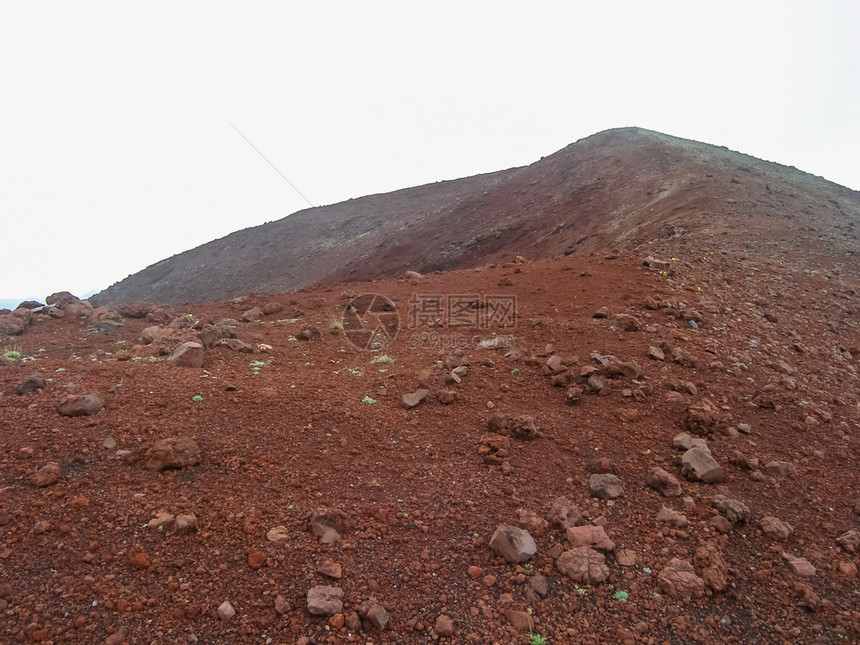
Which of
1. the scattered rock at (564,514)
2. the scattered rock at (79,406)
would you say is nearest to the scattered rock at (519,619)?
the scattered rock at (564,514)

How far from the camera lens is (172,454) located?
3.64 meters

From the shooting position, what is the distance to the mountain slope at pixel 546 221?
36.3ft

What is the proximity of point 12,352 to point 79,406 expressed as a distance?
306 centimetres

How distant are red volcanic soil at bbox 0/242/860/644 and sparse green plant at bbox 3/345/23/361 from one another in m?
0.15

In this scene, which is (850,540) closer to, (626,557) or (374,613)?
(626,557)

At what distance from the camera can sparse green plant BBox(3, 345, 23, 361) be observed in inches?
227

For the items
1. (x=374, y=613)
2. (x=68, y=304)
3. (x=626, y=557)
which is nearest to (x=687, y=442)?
(x=626, y=557)

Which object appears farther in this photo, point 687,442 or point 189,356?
point 189,356

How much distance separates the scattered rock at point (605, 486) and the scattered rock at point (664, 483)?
0.25 meters

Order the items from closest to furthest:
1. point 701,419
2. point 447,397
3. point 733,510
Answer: point 733,510 → point 701,419 → point 447,397

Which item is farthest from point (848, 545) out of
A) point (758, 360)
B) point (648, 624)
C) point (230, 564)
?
point (230, 564)

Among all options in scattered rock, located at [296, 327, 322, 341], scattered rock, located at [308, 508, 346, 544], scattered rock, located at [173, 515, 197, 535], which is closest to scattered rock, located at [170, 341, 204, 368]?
scattered rock, located at [296, 327, 322, 341]

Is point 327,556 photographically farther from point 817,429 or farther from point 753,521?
point 817,429

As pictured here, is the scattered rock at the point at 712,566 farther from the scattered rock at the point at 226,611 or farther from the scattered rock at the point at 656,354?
the scattered rock at the point at 226,611
